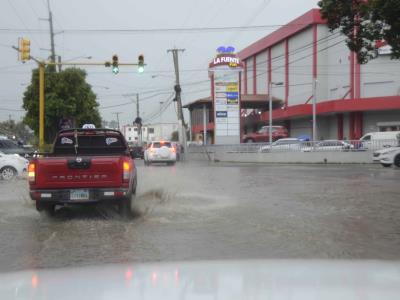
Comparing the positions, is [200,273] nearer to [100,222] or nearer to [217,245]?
[217,245]

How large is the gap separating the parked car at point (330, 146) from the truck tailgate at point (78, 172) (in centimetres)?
2654

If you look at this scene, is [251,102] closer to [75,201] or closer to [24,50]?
[24,50]

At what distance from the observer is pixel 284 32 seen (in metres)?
63.8

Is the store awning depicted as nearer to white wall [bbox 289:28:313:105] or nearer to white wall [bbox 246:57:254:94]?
white wall [bbox 289:28:313:105]

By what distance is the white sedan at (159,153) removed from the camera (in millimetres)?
34844

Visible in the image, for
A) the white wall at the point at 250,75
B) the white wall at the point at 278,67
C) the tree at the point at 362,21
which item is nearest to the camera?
the tree at the point at 362,21

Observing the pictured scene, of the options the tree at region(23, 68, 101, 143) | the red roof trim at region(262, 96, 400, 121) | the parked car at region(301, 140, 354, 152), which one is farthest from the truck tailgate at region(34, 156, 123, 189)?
the red roof trim at region(262, 96, 400, 121)

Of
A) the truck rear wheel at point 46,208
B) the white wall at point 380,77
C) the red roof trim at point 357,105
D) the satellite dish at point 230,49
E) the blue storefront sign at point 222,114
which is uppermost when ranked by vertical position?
the satellite dish at point 230,49

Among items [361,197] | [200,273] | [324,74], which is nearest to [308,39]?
[324,74]

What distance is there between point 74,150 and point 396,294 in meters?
10.3

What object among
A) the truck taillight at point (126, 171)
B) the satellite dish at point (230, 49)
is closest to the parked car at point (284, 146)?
the satellite dish at point (230, 49)

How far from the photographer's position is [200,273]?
16.1 ft

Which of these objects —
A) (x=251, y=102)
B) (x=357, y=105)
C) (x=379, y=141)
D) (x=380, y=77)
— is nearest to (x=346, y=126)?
(x=357, y=105)

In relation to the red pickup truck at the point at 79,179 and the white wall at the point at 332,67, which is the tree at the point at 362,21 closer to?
the red pickup truck at the point at 79,179
